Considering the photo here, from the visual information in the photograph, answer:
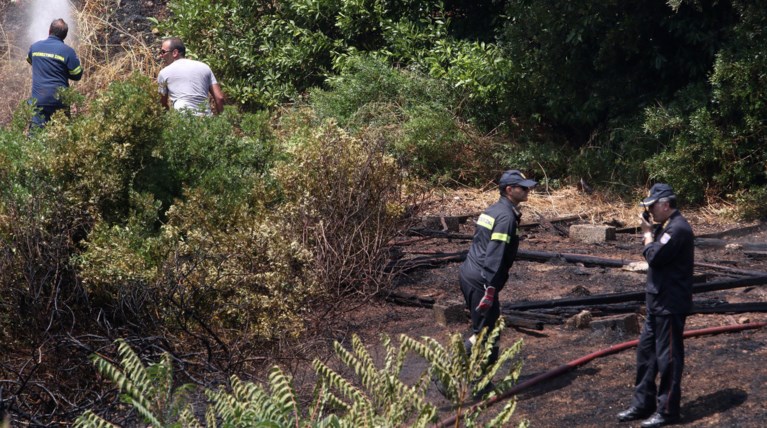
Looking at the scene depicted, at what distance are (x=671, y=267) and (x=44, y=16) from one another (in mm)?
15010

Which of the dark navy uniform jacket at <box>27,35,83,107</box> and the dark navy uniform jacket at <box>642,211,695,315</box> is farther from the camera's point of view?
the dark navy uniform jacket at <box>27,35,83,107</box>

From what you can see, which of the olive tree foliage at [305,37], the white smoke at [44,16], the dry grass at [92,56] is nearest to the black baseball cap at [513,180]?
the olive tree foliage at [305,37]

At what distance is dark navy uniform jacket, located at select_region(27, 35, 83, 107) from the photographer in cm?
1080

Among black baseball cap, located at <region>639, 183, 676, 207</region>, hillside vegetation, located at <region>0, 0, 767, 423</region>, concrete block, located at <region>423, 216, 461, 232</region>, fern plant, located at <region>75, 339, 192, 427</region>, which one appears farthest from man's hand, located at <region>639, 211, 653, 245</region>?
concrete block, located at <region>423, 216, 461, 232</region>

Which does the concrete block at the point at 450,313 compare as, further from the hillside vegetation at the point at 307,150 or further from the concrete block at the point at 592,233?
the concrete block at the point at 592,233

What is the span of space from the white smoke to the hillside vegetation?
1.16 feet

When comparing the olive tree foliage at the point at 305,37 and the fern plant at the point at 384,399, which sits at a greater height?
the fern plant at the point at 384,399

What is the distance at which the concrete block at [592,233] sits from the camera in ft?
35.8

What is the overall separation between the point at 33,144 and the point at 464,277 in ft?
13.1

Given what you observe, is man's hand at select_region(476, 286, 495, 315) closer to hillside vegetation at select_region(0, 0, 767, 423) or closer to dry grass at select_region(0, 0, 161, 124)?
hillside vegetation at select_region(0, 0, 767, 423)

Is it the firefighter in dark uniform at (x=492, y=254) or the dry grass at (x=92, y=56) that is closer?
the firefighter in dark uniform at (x=492, y=254)

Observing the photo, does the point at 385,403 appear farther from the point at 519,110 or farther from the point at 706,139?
the point at 519,110

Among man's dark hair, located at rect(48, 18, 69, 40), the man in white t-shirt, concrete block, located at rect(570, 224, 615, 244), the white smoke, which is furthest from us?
the white smoke

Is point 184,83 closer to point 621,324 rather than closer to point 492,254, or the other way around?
point 492,254
